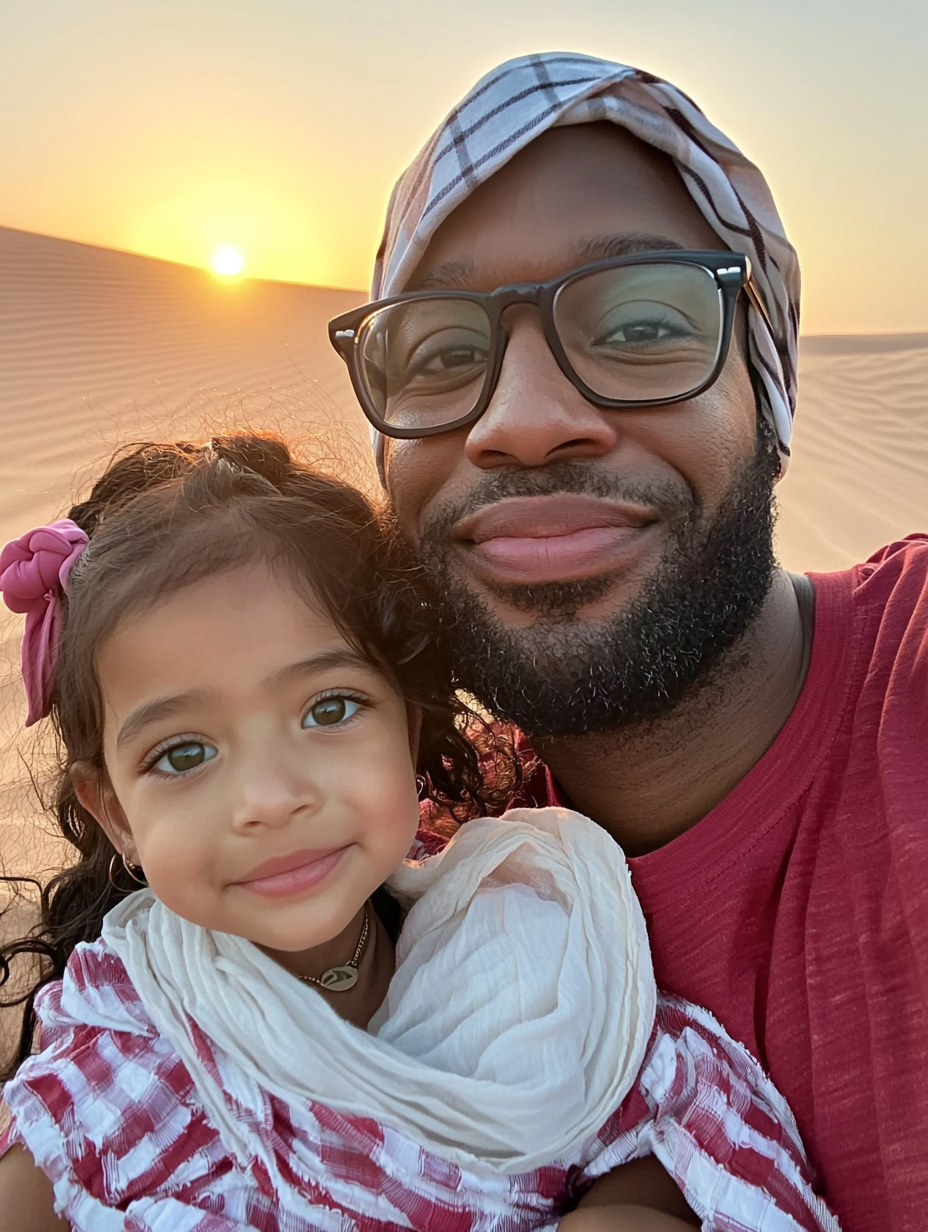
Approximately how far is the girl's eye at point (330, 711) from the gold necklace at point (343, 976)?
0.46 m

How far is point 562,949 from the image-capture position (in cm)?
154

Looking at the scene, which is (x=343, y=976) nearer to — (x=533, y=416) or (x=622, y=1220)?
(x=622, y=1220)

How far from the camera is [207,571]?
1.57 m

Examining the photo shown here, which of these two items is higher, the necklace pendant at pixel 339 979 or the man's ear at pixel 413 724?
the man's ear at pixel 413 724

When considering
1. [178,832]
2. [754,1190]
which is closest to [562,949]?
[754,1190]

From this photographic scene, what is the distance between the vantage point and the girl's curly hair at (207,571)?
63.1 inches

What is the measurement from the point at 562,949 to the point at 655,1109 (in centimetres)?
28

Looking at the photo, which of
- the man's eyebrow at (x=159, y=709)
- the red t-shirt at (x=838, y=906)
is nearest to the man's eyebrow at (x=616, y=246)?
the red t-shirt at (x=838, y=906)

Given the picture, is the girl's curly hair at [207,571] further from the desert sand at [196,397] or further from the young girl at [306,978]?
the desert sand at [196,397]

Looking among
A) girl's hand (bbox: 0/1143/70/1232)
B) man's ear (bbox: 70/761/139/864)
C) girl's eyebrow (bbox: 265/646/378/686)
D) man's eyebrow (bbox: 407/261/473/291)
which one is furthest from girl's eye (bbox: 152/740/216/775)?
man's eyebrow (bbox: 407/261/473/291)

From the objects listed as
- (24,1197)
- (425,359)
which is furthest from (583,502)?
(24,1197)

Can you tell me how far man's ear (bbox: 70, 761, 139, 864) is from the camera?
1676 millimetres

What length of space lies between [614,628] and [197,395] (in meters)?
3.60

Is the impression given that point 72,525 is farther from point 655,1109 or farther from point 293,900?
point 655,1109
